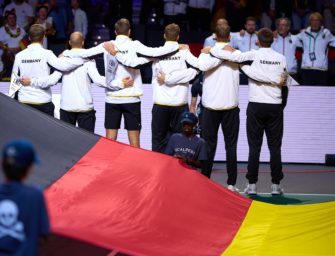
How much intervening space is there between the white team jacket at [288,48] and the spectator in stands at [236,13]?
1.82 m

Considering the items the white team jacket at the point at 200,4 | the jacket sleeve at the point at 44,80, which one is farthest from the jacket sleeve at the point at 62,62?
the white team jacket at the point at 200,4

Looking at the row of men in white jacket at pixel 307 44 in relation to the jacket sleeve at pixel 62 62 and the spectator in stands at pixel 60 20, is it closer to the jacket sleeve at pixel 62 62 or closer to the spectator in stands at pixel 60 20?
→ the spectator in stands at pixel 60 20

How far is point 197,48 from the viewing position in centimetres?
1103

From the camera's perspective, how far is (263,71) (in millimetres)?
7066

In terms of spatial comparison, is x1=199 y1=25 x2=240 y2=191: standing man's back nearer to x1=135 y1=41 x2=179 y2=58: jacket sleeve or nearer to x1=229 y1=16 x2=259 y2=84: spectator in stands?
x1=135 y1=41 x2=179 y2=58: jacket sleeve

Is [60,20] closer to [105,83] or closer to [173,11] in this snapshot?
[173,11]

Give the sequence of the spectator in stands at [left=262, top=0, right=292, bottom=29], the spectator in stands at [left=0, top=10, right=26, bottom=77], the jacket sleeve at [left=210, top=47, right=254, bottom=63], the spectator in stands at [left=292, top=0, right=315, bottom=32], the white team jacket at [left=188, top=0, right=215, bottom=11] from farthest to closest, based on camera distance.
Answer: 1. the spectator in stands at [left=292, top=0, right=315, bottom=32]
2. the spectator in stands at [left=262, top=0, right=292, bottom=29]
3. the white team jacket at [left=188, top=0, right=215, bottom=11]
4. the spectator in stands at [left=0, top=10, right=26, bottom=77]
5. the jacket sleeve at [left=210, top=47, right=254, bottom=63]

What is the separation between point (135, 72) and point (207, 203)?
2.15 metres

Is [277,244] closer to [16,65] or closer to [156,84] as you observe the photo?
[156,84]

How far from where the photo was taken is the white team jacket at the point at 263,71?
7022 millimetres

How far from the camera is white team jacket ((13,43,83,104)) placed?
23.1ft

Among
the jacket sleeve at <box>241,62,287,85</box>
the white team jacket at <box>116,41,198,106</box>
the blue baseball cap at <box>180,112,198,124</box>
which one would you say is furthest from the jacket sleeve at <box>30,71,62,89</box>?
the jacket sleeve at <box>241,62,287,85</box>

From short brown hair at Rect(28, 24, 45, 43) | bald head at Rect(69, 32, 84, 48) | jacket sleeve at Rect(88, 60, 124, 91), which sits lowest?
jacket sleeve at Rect(88, 60, 124, 91)

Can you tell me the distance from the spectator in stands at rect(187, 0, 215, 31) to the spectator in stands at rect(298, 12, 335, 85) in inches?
85.4
